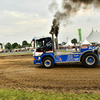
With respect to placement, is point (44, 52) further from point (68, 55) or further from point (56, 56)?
point (68, 55)

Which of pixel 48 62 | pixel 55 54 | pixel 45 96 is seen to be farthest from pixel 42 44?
pixel 45 96

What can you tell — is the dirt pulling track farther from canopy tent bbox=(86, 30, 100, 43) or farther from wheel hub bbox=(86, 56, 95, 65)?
canopy tent bbox=(86, 30, 100, 43)

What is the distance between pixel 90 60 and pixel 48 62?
9.81ft

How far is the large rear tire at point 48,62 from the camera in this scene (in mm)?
8724

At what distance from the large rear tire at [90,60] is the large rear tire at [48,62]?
2.28m

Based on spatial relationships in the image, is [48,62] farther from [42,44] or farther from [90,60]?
[90,60]

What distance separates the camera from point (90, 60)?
27.3 feet

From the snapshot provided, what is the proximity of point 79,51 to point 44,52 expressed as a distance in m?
2.54

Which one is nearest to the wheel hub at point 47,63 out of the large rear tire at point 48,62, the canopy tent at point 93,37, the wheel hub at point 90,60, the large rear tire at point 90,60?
the large rear tire at point 48,62

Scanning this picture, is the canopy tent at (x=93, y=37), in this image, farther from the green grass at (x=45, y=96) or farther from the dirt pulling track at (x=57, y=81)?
the green grass at (x=45, y=96)

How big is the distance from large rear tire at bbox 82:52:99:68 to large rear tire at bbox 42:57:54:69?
2.28 meters

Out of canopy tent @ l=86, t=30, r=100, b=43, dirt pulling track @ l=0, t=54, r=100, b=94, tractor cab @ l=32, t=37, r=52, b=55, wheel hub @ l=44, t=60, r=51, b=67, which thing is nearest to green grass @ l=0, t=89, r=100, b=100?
dirt pulling track @ l=0, t=54, r=100, b=94

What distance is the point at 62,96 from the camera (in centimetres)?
387

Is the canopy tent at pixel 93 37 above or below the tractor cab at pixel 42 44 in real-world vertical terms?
above
